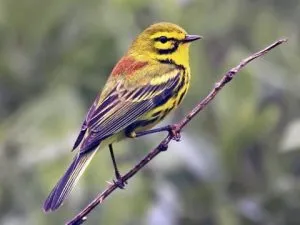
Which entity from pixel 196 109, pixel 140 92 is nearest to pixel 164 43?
pixel 140 92

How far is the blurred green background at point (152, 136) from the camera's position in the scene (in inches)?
255

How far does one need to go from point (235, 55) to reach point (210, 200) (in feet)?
2.42

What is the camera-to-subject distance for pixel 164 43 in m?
5.76

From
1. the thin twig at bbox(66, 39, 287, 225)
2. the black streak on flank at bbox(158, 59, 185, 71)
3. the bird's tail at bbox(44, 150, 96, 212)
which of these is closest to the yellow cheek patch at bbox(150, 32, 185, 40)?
the black streak on flank at bbox(158, 59, 185, 71)

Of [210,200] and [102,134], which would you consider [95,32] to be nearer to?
[210,200]

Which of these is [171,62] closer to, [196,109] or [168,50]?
[168,50]

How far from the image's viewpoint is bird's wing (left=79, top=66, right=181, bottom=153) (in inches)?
212

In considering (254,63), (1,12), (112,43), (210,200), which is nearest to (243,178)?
(210,200)

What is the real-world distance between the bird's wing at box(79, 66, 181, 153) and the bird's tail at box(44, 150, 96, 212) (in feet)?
0.61

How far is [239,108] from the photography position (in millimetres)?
6500

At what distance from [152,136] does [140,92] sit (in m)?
1.18

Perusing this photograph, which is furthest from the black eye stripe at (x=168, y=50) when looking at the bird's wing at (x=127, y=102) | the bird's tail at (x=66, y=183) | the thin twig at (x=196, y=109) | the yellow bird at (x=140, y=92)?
the thin twig at (x=196, y=109)

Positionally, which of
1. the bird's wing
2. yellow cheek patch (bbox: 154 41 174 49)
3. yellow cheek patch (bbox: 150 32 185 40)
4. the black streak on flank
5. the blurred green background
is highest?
yellow cheek patch (bbox: 150 32 185 40)

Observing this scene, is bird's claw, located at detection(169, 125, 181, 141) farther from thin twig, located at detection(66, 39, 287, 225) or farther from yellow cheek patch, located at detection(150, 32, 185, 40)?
yellow cheek patch, located at detection(150, 32, 185, 40)
